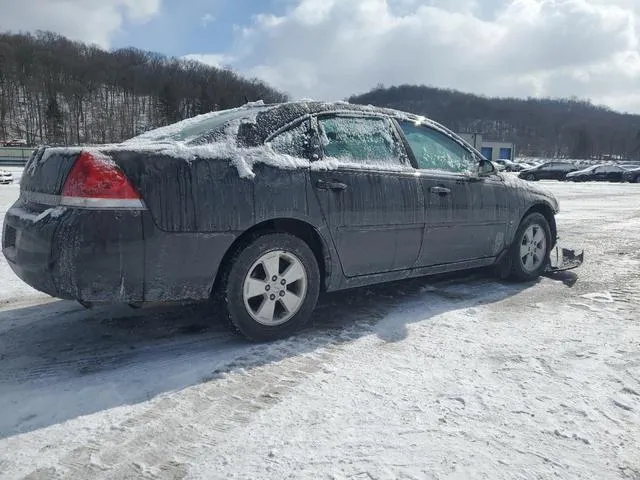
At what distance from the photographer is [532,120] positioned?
15375 centimetres

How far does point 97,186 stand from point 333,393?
1604mm

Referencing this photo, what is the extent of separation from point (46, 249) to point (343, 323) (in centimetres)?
192

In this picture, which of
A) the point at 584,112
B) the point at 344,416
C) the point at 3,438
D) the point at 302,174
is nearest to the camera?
the point at 3,438

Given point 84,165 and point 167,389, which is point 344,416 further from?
point 84,165

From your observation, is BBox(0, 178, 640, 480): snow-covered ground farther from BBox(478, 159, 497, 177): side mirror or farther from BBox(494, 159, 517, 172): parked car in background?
BBox(494, 159, 517, 172): parked car in background

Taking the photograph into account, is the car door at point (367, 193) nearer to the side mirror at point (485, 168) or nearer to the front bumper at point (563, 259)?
the side mirror at point (485, 168)

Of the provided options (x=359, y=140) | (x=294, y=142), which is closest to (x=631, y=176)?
(x=359, y=140)

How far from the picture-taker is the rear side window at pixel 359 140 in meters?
3.52

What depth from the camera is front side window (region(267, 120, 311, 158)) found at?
3.24 m

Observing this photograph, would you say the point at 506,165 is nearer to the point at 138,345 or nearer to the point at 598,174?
the point at 138,345

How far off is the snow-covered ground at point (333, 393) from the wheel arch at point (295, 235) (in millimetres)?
424

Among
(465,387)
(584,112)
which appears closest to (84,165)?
(465,387)

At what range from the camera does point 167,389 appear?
2.59 m

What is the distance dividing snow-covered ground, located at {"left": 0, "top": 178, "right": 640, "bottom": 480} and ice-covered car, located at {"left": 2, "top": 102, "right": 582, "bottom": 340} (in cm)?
39
